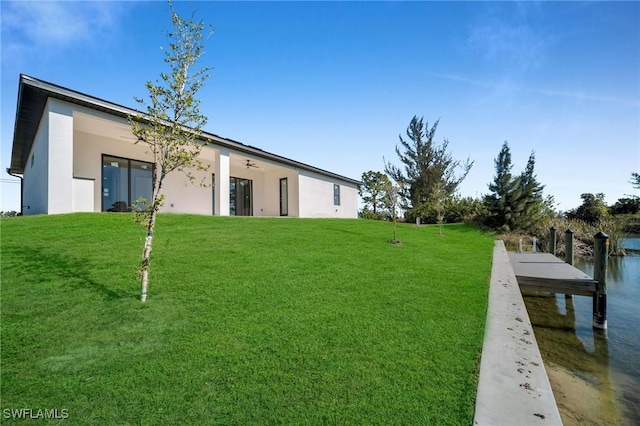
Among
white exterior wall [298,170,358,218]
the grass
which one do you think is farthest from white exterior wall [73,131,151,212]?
white exterior wall [298,170,358,218]

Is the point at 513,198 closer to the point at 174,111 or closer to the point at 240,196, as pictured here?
the point at 240,196

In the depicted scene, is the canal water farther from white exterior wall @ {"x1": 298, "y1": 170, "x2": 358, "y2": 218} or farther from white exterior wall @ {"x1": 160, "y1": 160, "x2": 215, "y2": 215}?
white exterior wall @ {"x1": 160, "y1": 160, "x2": 215, "y2": 215}

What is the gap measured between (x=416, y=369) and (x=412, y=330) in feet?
2.97

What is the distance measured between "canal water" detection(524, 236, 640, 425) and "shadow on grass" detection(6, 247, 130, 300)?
6.38 meters

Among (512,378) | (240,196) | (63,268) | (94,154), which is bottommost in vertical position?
(512,378)

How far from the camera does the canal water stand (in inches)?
145

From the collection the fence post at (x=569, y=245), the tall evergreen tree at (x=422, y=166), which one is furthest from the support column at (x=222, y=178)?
the tall evergreen tree at (x=422, y=166)

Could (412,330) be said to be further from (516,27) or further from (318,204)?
(318,204)

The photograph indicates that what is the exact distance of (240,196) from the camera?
19.1 metres

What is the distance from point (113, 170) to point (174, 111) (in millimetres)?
10494

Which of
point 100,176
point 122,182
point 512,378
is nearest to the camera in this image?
point 512,378

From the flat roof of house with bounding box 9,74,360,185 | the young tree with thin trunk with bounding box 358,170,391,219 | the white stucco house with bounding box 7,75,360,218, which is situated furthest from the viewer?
the young tree with thin trunk with bounding box 358,170,391,219

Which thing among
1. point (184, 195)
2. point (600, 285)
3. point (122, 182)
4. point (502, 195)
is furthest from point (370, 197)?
point (600, 285)

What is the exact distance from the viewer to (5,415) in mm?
2170
